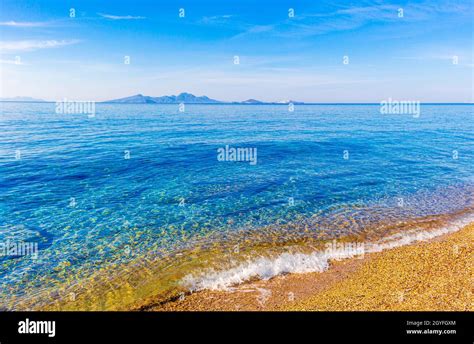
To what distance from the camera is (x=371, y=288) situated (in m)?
10.9

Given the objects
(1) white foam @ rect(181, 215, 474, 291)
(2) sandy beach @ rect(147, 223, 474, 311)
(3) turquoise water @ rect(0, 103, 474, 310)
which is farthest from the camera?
(3) turquoise water @ rect(0, 103, 474, 310)

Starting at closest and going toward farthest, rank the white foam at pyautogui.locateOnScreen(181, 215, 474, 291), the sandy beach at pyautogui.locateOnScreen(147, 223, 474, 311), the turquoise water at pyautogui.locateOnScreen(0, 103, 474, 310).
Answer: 1. the sandy beach at pyautogui.locateOnScreen(147, 223, 474, 311)
2. the white foam at pyautogui.locateOnScreen(181, 215, 474, 291)
3. the turquoise water at pyautogui.locateOnScreen(0, 103, 474, 310)

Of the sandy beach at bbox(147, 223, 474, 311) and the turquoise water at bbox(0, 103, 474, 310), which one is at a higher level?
the turquoise water at bbox(0, 103, 474, 310)

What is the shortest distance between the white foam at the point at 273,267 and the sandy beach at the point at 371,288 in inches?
15.7

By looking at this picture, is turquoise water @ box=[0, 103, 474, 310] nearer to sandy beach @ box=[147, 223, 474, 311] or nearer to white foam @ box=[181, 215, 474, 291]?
white foam @ box=[181, 215, 474, 291]

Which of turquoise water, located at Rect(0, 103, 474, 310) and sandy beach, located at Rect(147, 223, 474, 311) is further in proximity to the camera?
A: turquoise water, located at Rect(0, 103, 474, 310)

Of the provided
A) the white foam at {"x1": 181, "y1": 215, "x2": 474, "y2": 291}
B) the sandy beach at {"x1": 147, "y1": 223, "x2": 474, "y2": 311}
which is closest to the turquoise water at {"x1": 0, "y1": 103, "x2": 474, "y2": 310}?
the white foam at {"x1": 181, "y1": 215, "x2": 474, "y2": 291}

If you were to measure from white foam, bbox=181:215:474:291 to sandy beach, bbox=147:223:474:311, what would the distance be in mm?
400

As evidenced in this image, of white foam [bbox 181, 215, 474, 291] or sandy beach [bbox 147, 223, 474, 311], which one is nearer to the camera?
sandy beach [bbox 147, 223, 474, 311]

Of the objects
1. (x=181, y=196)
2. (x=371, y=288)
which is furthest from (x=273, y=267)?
(x=181, y=196)

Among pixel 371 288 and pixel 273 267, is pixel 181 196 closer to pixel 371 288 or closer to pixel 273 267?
pixel 273 267

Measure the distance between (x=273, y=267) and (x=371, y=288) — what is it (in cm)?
448

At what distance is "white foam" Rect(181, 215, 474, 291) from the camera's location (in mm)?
12469
